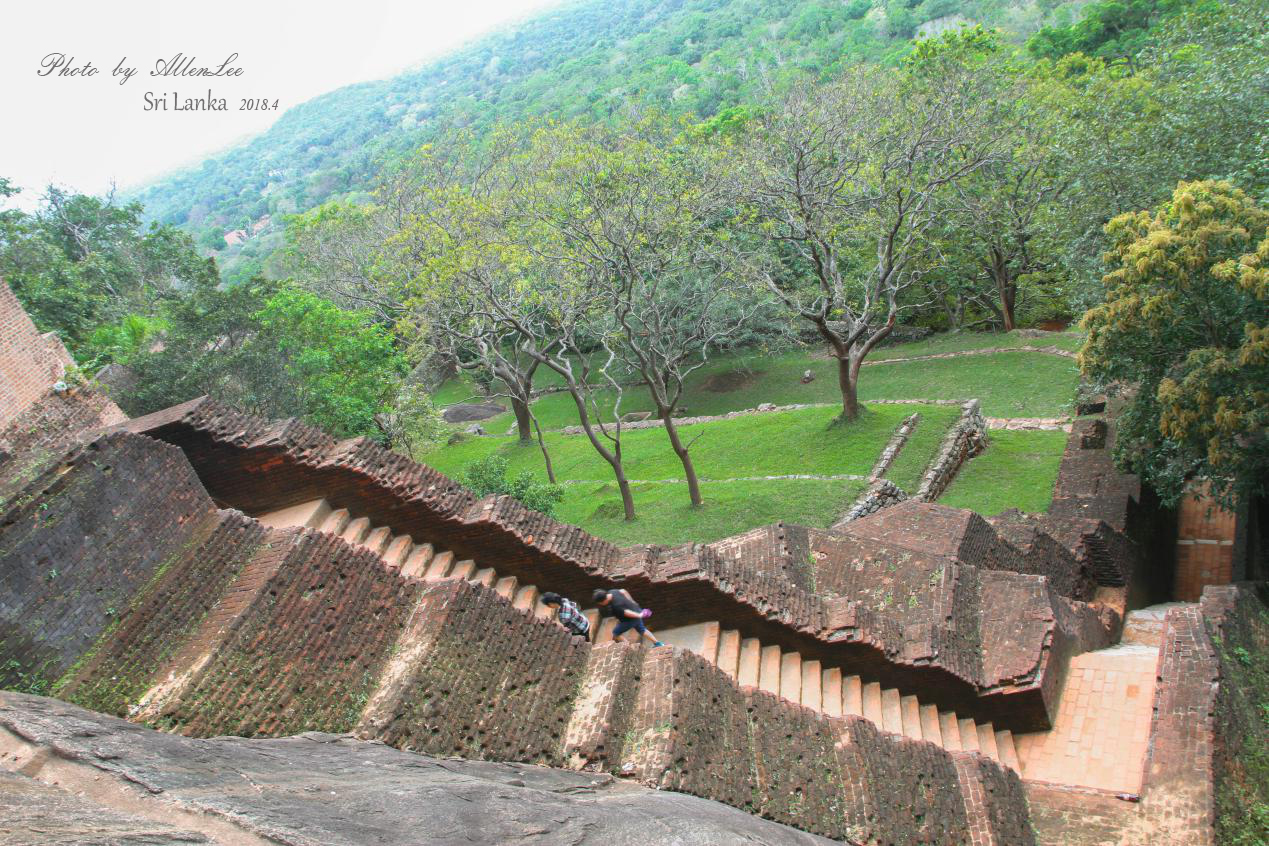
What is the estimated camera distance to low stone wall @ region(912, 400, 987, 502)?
747 inches

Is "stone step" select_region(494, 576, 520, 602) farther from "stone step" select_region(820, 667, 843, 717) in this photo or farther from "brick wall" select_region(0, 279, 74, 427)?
"brick wall" select_region(0, 279, 74, 427)

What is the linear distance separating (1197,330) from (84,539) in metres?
13.8

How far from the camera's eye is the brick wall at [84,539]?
5.94 m

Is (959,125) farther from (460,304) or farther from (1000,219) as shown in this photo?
(460,304)

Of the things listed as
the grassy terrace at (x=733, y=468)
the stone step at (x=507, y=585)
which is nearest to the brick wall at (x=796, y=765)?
the stone step at (x=507, y=585)

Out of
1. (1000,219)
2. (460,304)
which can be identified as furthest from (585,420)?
(1000,219)

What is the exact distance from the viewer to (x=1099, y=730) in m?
9.05

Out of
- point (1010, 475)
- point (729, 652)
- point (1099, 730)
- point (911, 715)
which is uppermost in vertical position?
point (729, 652)

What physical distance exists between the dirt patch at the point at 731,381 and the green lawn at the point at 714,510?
12.8 metres

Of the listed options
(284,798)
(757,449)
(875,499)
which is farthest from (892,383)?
(284,798)

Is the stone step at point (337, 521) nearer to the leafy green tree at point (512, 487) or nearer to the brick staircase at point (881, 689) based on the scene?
the brick staircase at point (881, 689)

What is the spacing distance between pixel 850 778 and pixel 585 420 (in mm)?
12167

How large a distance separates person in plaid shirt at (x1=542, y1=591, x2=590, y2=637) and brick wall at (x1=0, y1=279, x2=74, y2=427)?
379 inches

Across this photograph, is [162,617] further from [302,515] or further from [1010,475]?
[1010,475]
